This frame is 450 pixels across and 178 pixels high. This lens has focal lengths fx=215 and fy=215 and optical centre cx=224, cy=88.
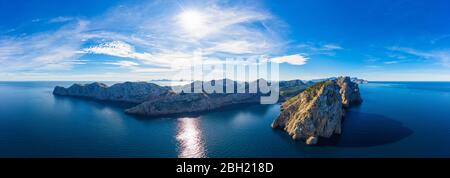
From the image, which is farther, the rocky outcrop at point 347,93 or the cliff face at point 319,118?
the rocky outcrop at point 347,93

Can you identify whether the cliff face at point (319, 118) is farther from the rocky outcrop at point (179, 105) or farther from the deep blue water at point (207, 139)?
the rocky outcrop at point (179, 105)

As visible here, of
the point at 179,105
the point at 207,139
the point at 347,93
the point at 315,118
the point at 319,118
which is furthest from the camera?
the point at 347,93

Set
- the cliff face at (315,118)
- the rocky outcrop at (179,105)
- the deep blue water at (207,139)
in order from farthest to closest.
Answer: the rocky outcrop at (179,105) < the cliff face at (315,118) < the deep blue water at (207,139)

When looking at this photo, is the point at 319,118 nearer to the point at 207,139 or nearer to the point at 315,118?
the point at 315,118

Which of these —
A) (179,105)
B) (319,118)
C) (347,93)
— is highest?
(347,93)

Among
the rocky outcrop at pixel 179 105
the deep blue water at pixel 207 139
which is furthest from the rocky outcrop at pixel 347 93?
the rocky outcrop at pixel 179 105

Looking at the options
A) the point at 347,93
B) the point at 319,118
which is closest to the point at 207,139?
the point at 319,118

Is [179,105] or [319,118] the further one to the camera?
[179,105]

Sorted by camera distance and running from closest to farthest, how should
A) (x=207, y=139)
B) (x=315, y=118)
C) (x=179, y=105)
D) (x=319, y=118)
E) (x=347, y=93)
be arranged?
(x=315, y=118) → (x=319, y=118) → (x=207, y=139) → (x=179, y=105) → (x=347, y=93)

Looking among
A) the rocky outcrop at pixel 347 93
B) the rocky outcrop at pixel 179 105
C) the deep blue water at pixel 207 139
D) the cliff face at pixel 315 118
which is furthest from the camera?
the rocky outcrop at pixel 347 93

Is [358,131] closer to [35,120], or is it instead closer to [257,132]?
[257,132]

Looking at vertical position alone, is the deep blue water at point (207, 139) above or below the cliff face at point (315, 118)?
below
